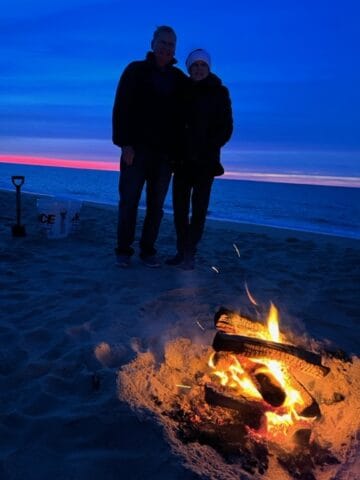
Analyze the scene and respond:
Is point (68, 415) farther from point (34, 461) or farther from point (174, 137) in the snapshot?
point (174, 137)

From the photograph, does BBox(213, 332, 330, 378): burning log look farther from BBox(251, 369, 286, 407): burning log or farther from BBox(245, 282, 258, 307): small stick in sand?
BBox(245, 282, 258, 307): small stick in sand

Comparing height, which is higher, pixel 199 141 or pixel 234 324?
pixel 199 141

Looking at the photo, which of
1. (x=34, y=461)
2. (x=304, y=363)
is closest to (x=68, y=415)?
(x=34, y=461)

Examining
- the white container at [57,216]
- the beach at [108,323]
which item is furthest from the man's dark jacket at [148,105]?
the white container at [57,216]

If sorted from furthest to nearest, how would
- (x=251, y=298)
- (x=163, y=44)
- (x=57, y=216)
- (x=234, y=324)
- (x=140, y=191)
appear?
(x=57, y=216) < (x=140, y=191) < (x=163, y=44) < (x=251, y=298) < (x=234, y=324)

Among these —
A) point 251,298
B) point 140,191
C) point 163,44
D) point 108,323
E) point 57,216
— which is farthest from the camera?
point 57,216

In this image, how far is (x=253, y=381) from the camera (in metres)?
2.14

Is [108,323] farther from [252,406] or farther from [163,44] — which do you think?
[163,44]

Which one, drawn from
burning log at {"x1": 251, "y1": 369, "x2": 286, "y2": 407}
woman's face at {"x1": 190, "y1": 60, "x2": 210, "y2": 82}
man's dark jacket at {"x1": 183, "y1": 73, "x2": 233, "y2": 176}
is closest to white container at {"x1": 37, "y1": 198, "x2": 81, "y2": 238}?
man's dark jacket at {"x1": 183, "y1": 73, "x2": 233, "y2": 176}

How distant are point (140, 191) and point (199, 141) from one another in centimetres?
79

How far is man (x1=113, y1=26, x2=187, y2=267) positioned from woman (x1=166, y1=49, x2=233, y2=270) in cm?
15

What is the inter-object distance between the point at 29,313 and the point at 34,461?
1572 mm

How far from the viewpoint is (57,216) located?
5926mm

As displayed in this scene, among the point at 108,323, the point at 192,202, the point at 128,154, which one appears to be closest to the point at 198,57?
the point at 128,154
